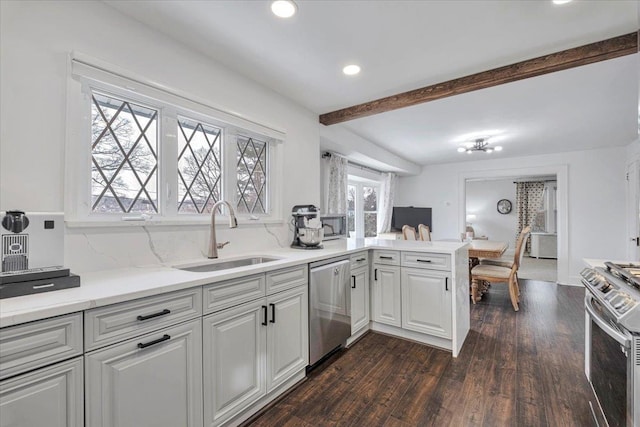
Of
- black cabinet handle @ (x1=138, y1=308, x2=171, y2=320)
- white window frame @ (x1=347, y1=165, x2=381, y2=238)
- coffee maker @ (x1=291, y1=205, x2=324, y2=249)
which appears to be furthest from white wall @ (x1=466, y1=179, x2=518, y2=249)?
black cabinet handle @ (x1=138, y1=308, x2=171, y2=320)

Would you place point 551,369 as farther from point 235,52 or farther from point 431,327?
point 235,52

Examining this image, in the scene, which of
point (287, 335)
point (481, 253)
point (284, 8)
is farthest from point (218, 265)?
point (481, 253)

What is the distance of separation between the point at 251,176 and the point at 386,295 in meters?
1.76

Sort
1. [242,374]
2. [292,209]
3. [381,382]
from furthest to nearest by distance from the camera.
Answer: [292,209] < [381,382] < [242,374]

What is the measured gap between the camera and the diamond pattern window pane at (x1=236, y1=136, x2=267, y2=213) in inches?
104

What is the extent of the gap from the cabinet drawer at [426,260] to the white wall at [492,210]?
7.28 meters

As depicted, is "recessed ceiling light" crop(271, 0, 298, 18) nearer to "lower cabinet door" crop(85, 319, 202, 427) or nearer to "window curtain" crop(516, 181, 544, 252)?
"lower cabinet door" crop(85, 319, 202, 427)

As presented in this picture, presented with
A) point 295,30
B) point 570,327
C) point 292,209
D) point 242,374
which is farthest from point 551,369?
point 295,30

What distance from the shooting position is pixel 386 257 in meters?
2.91

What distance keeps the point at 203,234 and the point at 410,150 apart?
429 centimetres

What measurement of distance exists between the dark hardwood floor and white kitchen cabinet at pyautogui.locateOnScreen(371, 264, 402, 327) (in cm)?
20

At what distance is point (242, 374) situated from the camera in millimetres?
1652

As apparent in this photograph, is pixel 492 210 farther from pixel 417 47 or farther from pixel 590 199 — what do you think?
pixel 417 47

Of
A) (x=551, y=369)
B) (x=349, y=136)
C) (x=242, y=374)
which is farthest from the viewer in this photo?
(x=349, y=136)
